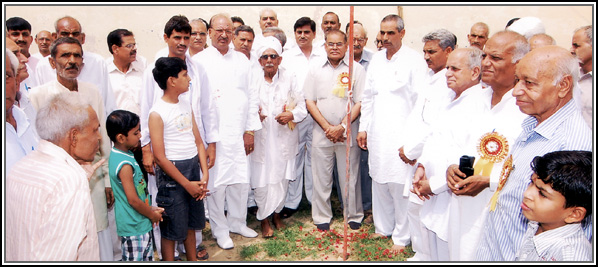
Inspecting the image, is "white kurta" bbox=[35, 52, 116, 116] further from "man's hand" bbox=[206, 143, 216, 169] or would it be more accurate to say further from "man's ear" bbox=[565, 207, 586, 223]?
"man's ear" bbox=[565, 207, 586, 223]

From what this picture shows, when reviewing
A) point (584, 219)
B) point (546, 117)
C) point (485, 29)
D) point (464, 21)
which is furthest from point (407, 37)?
point (584, 219)

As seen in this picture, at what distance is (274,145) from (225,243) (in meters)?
1.14

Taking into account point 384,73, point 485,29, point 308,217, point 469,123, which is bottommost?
point 308,217

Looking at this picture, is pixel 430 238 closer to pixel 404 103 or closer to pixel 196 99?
pixel 404 103

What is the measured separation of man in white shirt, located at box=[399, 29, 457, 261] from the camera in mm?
3789

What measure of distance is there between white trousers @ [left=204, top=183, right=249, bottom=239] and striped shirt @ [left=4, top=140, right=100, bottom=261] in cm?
259

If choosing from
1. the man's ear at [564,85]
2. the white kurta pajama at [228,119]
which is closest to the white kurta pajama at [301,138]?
the white kurta pajama at [228,119]

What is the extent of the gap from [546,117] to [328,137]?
8.96 feet

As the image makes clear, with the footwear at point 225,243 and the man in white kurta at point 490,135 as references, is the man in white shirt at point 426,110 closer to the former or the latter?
the man in white kurta at point 490,135

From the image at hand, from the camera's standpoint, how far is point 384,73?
466 centimetres

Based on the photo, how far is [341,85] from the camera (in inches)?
195

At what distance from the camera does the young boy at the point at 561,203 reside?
1.93 m

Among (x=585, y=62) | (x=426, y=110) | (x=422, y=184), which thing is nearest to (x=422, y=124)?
(x=426, y=110)

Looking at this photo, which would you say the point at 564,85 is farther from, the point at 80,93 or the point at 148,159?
the point at 80,93
